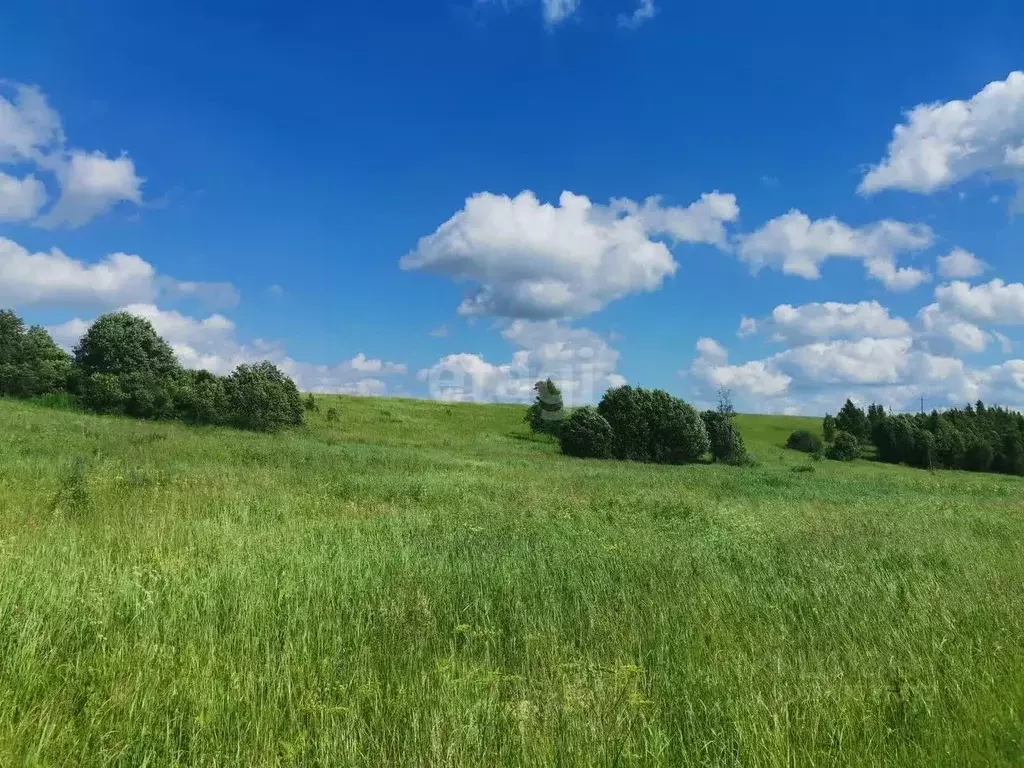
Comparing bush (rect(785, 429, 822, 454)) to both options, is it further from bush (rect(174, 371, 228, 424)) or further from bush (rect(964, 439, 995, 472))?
bush (rect(174, 371, 228, 424))

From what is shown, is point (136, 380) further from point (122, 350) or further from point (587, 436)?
point (587, 436)

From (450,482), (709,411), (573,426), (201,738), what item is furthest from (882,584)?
(709,411)

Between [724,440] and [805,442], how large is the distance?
1070 inches

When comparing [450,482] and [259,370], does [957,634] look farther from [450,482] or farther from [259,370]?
[259,370]

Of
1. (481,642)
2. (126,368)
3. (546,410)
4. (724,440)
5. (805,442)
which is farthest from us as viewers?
(805,442)

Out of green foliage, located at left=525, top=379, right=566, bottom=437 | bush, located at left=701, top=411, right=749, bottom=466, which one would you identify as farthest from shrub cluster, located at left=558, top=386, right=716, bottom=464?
green foliage, located at left=525, top=379, right=566, bottom=437

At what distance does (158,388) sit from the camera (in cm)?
4362

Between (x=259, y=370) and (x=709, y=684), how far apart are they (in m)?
47.1

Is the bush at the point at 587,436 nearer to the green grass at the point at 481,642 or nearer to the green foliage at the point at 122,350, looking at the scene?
the green foliage at the point at 122,350

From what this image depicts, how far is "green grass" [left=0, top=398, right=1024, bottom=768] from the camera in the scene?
140 inches

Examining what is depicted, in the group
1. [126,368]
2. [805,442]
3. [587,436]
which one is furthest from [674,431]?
[126,368]

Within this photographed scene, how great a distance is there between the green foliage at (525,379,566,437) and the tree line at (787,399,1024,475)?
34613mm

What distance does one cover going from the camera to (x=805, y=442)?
76.5 m

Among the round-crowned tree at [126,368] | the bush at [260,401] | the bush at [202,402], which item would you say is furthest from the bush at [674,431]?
the round-crowned tree at [126,368]
